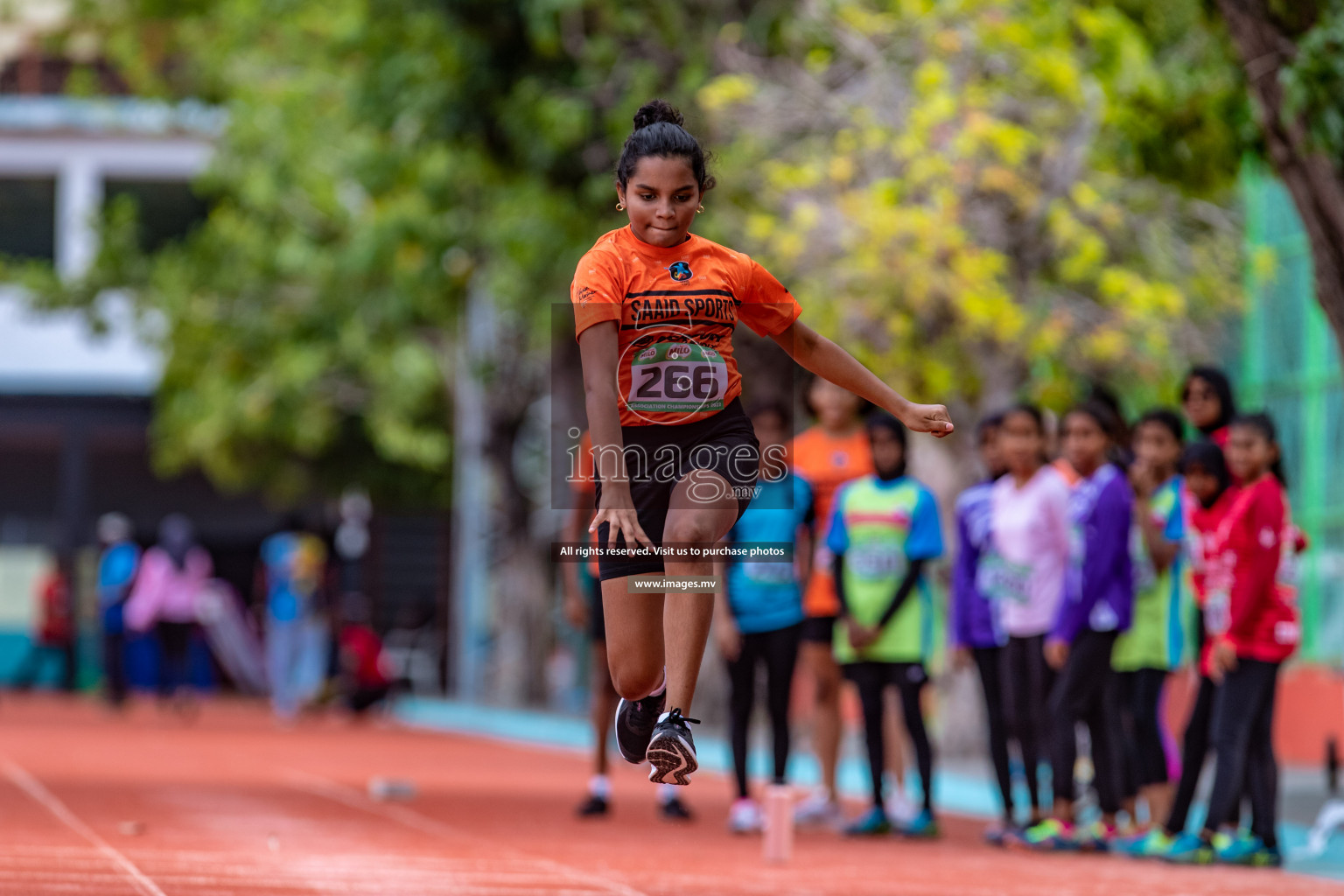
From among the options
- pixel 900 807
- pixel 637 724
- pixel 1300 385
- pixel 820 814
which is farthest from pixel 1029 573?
pixel 1300 385

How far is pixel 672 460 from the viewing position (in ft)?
21.1

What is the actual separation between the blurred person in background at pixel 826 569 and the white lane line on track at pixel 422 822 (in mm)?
1941

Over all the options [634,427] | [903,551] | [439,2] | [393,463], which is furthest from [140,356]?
[634,427]

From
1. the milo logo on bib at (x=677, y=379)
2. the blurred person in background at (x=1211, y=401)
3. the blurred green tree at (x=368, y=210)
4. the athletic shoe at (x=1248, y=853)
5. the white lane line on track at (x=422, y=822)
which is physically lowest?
the athletic shoe at (x=1248, y=853)

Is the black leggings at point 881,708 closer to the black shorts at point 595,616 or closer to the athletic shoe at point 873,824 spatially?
the athletic shoe at point 873,824

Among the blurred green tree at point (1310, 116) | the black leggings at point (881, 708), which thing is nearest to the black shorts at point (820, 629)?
the black leggings at point (881, 708)

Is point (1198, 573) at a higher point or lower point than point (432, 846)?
higher

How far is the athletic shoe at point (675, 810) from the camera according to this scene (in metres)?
11.5

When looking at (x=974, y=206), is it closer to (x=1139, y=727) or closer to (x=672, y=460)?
(x=1139, y=727)

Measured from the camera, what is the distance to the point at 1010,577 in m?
10.5

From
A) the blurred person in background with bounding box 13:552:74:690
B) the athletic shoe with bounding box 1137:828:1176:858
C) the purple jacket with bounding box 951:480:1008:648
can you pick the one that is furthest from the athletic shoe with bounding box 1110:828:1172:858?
the blurred person in background with bounding box 13:552:74:690

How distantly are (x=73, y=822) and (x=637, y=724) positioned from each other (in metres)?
4.94

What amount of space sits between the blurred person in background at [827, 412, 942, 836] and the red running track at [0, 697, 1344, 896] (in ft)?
1.72

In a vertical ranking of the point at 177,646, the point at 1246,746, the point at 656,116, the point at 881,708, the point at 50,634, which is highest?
the point at 656,116
